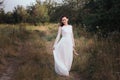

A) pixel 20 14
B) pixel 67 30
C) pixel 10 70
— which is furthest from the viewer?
pixel 20 14

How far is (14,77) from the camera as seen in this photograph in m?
9.09

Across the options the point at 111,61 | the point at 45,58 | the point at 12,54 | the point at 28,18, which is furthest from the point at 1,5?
the point at 28,18

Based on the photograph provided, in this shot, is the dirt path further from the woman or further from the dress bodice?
the dress bodice

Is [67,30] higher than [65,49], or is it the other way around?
[67,30]

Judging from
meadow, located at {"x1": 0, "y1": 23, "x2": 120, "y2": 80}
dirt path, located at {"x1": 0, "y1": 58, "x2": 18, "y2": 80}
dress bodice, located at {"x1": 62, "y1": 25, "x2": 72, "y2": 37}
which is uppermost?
dress bodice, located at {"x1": 62, "y1": 25, "x2": 72, "y2": 37}

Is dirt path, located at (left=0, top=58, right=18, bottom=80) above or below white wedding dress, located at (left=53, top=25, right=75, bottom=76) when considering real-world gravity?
below

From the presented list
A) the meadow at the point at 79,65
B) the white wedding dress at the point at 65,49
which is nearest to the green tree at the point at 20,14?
the meadow at the point at 79,65

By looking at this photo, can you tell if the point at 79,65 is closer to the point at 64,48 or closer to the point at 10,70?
the point at 64,48

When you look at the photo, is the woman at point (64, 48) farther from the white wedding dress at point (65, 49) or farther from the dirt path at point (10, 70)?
the dirt path at point (10, 70)

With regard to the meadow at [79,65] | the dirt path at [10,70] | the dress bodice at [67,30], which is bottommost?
the dirt path at [10,70]

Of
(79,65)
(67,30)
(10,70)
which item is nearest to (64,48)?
(67,30)

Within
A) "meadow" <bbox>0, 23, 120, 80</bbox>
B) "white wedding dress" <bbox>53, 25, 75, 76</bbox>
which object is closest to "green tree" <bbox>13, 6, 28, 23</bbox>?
"meadow" <bbox>0, 23, 120, 80</bbox>

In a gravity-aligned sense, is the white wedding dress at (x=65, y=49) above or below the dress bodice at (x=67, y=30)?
below

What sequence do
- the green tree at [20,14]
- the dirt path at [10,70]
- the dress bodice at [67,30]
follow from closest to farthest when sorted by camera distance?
the dirt path at [10,70] < the dress bodice at [67,30] < the green tree at [20,14]
